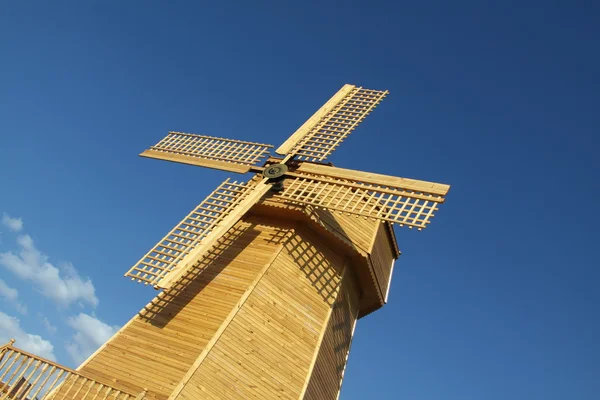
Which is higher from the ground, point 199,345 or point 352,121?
point 352,121

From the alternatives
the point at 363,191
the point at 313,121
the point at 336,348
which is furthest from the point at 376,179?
the point at 313,121

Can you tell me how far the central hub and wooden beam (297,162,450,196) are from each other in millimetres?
420

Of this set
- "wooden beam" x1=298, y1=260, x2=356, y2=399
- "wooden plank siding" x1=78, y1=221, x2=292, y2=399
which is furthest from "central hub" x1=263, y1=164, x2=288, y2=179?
"wooden beam" x1=298, y1=260, x2=356, y2=399

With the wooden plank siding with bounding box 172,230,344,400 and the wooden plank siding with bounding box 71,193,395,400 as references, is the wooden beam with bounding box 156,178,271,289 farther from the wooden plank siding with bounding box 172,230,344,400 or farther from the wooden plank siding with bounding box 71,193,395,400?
the wooden plank siding with bounding box 172,230,344,400

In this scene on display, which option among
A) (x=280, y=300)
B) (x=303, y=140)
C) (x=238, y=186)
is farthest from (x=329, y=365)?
(x=303, y=140)

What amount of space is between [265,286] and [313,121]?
582cm

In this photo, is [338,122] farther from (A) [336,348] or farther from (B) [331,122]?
(A) [336,348]

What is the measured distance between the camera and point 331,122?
45.2 ft

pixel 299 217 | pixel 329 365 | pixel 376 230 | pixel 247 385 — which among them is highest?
pixel 376 230

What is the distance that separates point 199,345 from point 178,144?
6958 mm

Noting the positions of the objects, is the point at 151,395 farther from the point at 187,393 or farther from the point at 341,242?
the point at 341,242

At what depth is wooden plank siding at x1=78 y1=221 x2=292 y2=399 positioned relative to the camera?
8.58m

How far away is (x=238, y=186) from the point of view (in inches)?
471

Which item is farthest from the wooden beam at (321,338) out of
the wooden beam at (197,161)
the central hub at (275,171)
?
the wooden beam at (197,161)
